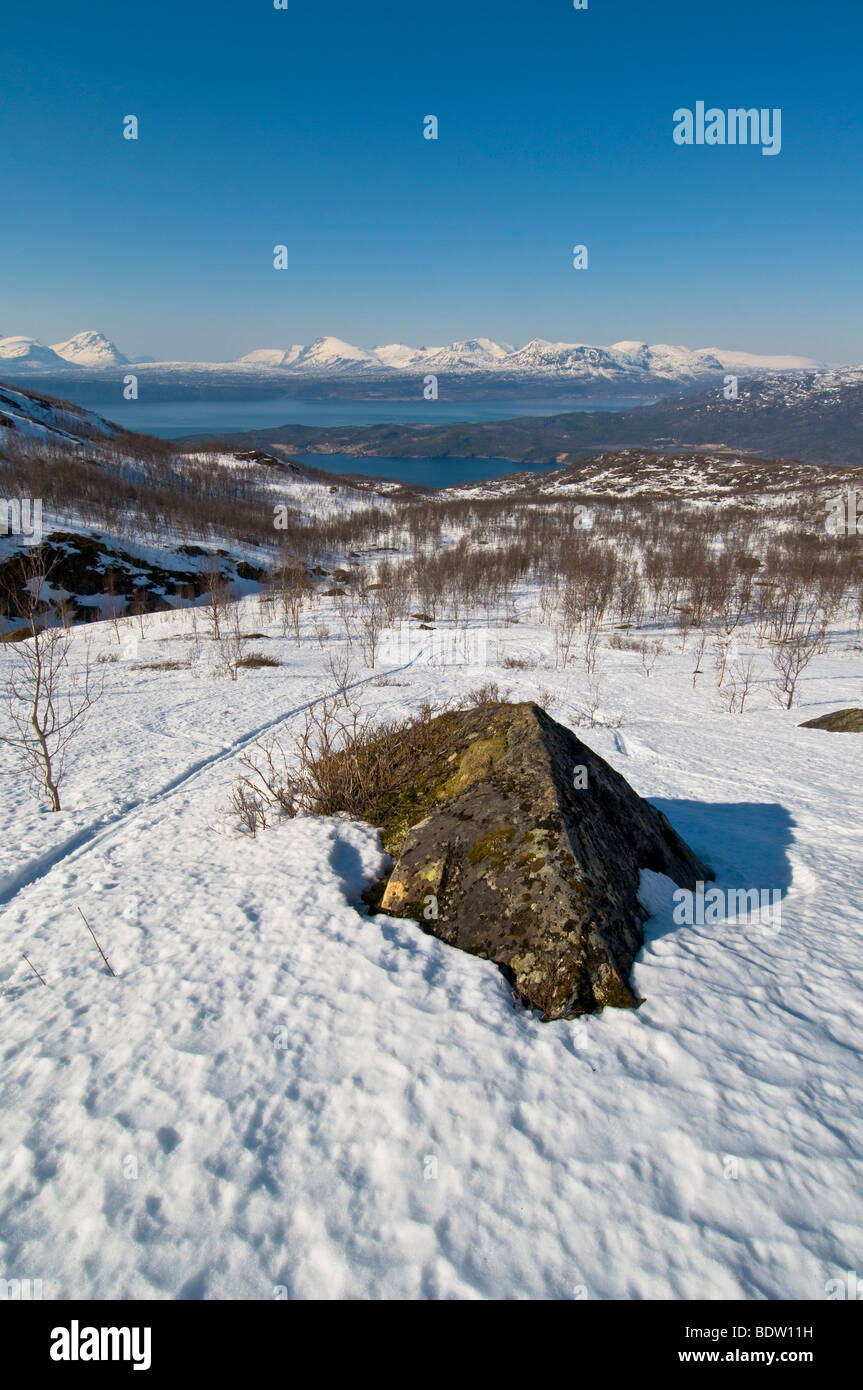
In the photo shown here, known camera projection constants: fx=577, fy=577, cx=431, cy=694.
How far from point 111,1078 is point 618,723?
15.6 meters

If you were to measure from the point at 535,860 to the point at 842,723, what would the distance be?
15.0m

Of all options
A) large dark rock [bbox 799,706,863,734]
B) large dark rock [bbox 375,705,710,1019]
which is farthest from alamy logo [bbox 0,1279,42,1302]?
large dark rock [bbox 799,706,863,734]

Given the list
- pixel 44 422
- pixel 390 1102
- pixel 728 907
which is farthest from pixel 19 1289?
pixel 44 422

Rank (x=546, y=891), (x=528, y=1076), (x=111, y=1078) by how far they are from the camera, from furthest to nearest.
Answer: (x=546, y=891) < (x=111, y=1078) < (x=528, y=1076)

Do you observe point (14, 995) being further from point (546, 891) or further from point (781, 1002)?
point (781, 1002)

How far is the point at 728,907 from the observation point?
5.02m

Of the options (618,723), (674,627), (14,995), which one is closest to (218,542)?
(674,627)

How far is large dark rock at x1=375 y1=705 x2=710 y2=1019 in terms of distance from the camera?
12.6 ft

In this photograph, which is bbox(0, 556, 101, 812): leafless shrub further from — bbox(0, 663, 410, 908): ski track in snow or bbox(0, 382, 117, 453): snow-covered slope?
bbox(0, 382, 117, 453): snow-covered slope

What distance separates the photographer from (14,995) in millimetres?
4359
